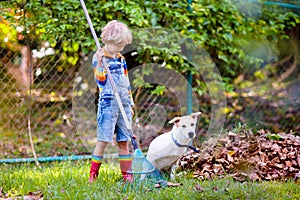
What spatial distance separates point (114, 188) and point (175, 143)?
0.58 m

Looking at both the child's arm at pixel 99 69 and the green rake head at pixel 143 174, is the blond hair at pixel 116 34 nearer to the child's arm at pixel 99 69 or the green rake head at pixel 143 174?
the child's arm at pixel 99 69

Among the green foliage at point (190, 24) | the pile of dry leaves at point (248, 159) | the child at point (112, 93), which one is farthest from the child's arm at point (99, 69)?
the green foliage at point (190, 24)

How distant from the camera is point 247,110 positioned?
626cm

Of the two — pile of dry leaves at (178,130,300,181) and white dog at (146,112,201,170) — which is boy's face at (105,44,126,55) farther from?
pile of dry leaves at (178,130,300,181)

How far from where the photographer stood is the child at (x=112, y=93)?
140 inches

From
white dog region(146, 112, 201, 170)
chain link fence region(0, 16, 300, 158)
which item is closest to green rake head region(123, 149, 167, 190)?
white dog region(146, 112, 201, 170)

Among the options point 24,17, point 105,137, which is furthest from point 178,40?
point 105,137

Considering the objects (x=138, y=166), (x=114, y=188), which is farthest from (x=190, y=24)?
(x=114, y=188)

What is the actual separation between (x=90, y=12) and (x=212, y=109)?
1.95m

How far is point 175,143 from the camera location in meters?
3.70

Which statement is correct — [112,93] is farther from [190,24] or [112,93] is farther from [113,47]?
[190,24]

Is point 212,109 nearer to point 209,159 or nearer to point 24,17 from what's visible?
point 209,159

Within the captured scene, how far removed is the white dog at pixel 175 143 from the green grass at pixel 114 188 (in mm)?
197

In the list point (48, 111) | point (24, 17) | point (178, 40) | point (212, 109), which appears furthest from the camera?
point (212, 109)
